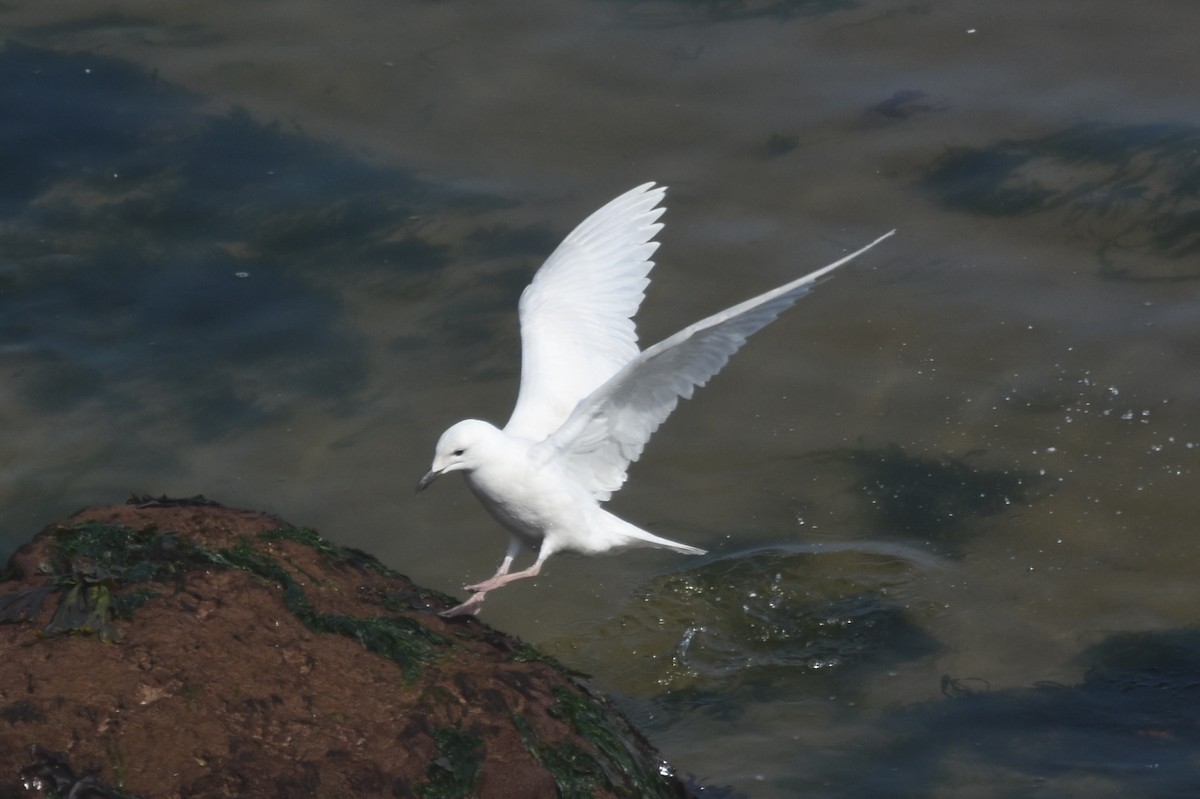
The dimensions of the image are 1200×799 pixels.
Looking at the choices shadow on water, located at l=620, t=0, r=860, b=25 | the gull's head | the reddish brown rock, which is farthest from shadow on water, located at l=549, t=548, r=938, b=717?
shadow on water, located at l=620, t=0, r=860, b=25

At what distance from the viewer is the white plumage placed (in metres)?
5.29

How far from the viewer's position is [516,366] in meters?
→ 8.09

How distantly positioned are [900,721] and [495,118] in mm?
6186

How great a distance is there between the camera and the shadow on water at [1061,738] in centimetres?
498

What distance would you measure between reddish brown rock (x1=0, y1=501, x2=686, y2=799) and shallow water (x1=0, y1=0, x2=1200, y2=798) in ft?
4.50

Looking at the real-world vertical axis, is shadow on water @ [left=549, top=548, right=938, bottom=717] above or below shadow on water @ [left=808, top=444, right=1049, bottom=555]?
below

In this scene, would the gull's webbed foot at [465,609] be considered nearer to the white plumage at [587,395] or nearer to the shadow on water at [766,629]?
the white plumage at [587,395]

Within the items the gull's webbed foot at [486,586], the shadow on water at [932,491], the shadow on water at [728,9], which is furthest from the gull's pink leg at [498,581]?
the shadow on water at [728,9]

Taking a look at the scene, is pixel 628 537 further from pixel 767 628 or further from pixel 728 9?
pixel 728 9

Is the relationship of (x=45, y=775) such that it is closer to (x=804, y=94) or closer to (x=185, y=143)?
(x=185, y=143)

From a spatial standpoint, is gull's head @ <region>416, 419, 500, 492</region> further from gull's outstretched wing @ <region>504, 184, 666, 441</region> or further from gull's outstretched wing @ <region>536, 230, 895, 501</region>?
gull's outstretched wing @ <region>504, 184, 666, 441</region>

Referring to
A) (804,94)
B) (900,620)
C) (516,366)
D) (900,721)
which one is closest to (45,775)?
(900,721)

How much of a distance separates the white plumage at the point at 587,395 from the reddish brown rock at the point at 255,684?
0.61 meters

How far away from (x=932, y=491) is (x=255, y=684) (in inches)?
170
